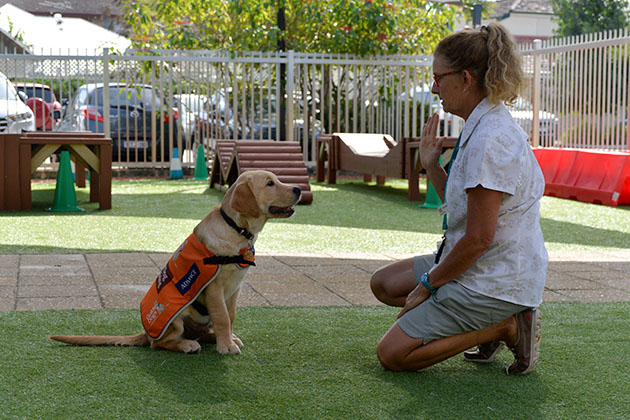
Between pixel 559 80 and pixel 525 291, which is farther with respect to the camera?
pixel 559 80

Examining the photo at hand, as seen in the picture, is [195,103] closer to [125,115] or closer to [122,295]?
[125,115]

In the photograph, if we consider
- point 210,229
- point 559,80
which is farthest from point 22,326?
point 559,80

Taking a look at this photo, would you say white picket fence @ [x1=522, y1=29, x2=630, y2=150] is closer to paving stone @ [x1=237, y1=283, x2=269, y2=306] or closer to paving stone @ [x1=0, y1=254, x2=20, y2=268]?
paving stone @ [x1=237, y1=283, x2=269, y2=306]

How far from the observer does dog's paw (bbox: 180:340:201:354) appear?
3.97 m

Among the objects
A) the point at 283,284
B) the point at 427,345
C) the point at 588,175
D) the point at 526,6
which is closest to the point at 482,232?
the point at 427,345

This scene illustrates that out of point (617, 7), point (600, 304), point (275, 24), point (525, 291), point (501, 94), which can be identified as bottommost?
point (600, 304)

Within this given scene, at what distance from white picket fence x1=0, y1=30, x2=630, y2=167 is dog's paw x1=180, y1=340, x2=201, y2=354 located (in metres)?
11.2

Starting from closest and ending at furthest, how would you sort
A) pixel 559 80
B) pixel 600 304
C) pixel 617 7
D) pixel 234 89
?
1. pixel 600 304
2. pixel 559 80
3. pixel 234 89
4. pixel 617 7

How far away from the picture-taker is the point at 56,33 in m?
30.0

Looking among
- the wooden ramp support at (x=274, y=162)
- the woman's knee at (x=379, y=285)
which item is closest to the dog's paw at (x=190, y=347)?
the woman's knee at (x=379, y=285)

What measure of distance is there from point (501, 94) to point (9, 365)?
246cm

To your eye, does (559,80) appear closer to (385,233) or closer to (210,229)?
(385,233)

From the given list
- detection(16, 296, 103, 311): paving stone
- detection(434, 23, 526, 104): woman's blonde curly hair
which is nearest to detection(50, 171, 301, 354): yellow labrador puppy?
detection(16, 296, 103, 311): paving stone

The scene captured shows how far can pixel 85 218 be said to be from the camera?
9.62m
